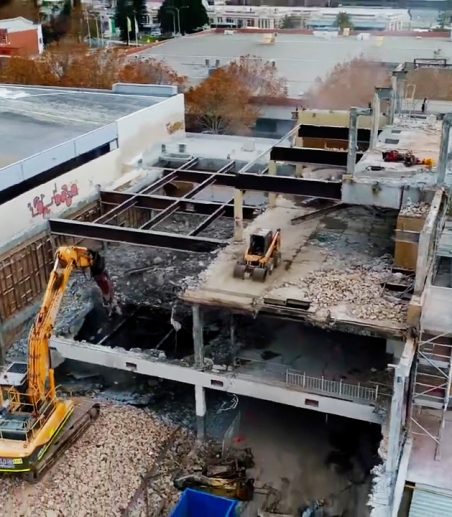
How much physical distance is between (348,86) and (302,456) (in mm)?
34004

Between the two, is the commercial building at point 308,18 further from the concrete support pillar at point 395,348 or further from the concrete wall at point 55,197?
the concrete support pillar at point 395,348

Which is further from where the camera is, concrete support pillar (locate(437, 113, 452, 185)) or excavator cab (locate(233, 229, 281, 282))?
excavator cab (locate(233, 229, 281, 282))

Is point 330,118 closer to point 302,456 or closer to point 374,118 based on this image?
point 374,118

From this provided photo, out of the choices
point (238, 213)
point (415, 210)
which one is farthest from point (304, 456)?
point (238, 213)

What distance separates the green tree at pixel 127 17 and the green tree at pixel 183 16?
329 centimetres

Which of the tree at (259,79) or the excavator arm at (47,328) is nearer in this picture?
the excavator arm at (47,328)

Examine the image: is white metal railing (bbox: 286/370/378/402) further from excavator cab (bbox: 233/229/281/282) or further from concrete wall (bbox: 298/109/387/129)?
concrete wall (bbox: 298/109/387/129)

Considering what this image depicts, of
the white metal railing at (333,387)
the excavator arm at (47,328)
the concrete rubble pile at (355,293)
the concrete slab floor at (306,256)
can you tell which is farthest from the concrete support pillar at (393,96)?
the excavator arm at (47,328)

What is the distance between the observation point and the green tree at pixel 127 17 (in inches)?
2970

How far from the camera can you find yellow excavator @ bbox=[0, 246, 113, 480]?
17.2 m

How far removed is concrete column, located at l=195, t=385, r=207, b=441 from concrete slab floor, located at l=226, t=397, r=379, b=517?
1215 mm

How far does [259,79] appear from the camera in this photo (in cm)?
4916

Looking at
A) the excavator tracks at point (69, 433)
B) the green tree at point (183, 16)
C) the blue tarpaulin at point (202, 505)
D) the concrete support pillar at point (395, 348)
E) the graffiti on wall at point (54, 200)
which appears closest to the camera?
the blue tarpaulin at point (202, 505)

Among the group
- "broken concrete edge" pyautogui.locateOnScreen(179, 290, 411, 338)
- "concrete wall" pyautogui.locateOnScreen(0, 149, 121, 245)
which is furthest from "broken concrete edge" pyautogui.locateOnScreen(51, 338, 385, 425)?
"concrete wall" pyautogui.locateOnScreen(0, 149, 121, 245)
